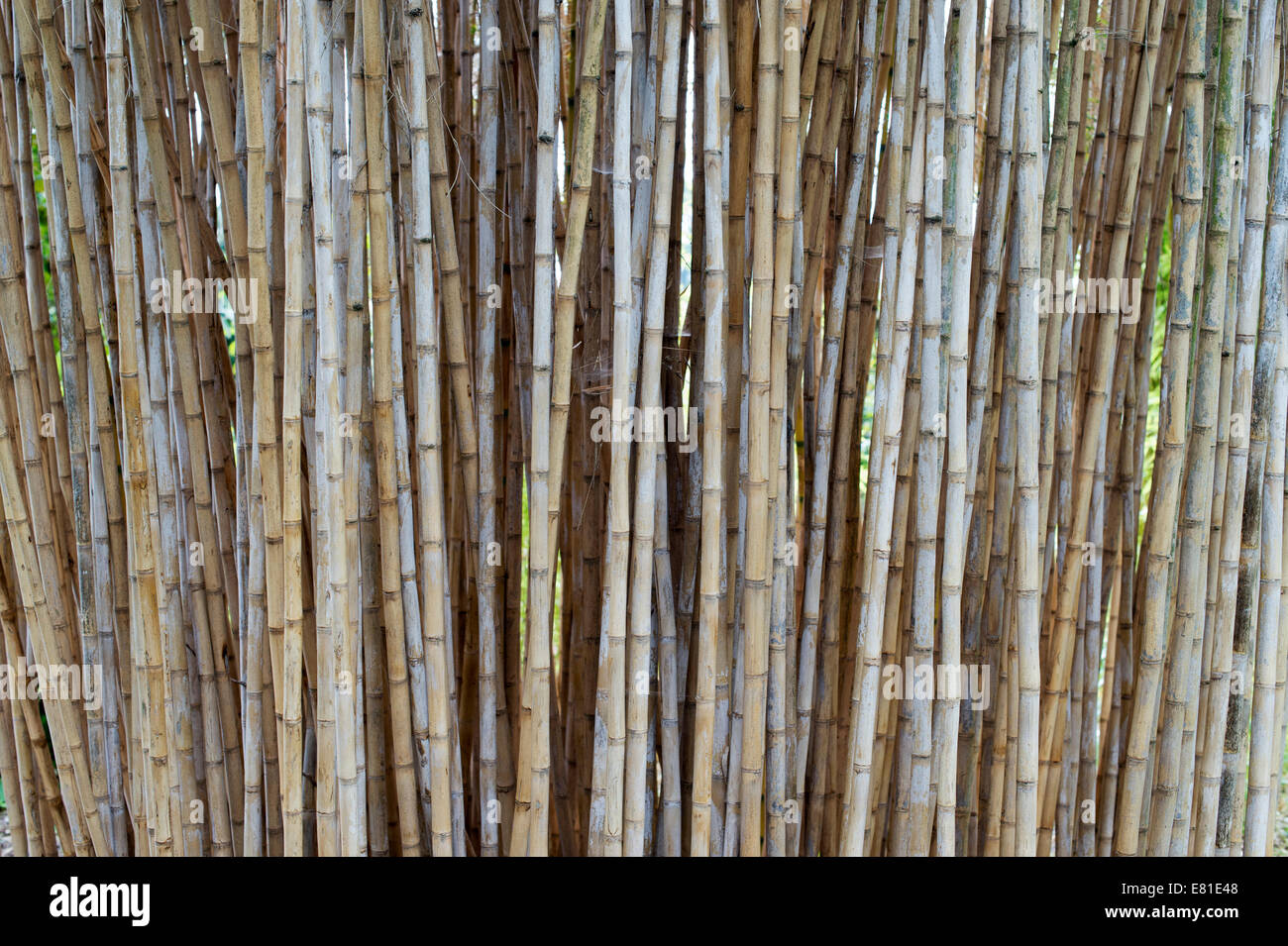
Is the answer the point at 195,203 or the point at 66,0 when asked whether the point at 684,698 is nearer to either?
the point at 195,203

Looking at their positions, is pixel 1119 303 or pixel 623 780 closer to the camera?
pixel 623 780

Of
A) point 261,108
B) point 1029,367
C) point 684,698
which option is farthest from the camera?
point 684,698

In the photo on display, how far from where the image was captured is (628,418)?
3.34 feet

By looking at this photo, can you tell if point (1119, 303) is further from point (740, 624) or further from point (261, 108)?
point (261, 108)

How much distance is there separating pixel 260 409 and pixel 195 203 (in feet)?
1.15

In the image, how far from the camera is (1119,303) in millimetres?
1228

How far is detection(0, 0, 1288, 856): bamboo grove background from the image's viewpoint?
100 centimetres

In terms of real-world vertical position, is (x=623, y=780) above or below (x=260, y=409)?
below

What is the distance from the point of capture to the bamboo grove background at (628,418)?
3.30ft

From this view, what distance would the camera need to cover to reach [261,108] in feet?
3.18

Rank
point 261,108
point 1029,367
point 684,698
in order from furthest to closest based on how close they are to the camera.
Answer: point 684,698 → point 1029,367 → point 261,108
